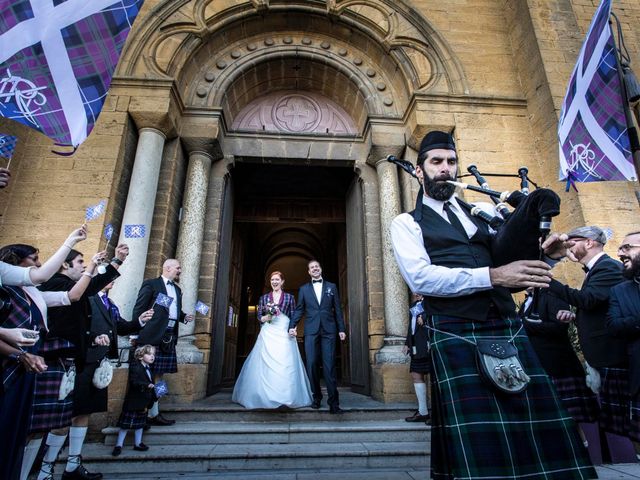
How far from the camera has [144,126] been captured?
18.4ft

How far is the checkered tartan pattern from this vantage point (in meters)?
4.27

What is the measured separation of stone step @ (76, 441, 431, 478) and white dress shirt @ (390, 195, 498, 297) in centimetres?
253

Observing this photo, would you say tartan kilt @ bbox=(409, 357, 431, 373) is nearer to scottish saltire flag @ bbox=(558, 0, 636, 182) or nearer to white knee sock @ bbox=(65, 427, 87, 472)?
scottish saltire flag @ bbox=(558, 0, 636, 182)

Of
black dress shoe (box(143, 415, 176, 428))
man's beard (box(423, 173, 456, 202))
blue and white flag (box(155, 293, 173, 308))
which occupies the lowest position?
black dress shoe (box(143, 415, 176, 428))

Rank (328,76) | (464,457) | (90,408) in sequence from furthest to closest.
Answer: (328,76)
(90,408)
(464,457)

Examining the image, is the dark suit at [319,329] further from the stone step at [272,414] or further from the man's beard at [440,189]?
the man's beard at [440,189]

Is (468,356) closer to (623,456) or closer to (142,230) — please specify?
(623,456)

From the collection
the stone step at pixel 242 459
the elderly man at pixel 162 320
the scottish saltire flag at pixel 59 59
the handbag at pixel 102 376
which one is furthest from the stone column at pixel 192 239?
the scottish saltire flag at pixel 59 59

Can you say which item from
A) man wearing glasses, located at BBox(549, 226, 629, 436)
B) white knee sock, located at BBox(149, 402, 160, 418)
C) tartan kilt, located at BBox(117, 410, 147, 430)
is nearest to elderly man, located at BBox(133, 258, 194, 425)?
white knee sock, located at BBox(149, 402, 160, 418)

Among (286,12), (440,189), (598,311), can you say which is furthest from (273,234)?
(440,189)

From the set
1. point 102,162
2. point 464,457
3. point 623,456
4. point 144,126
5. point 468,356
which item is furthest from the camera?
point 144,126

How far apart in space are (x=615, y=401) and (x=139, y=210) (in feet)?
18.1

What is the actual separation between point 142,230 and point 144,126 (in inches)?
90.3

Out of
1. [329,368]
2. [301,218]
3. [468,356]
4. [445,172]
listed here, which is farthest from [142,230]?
[301,218]
